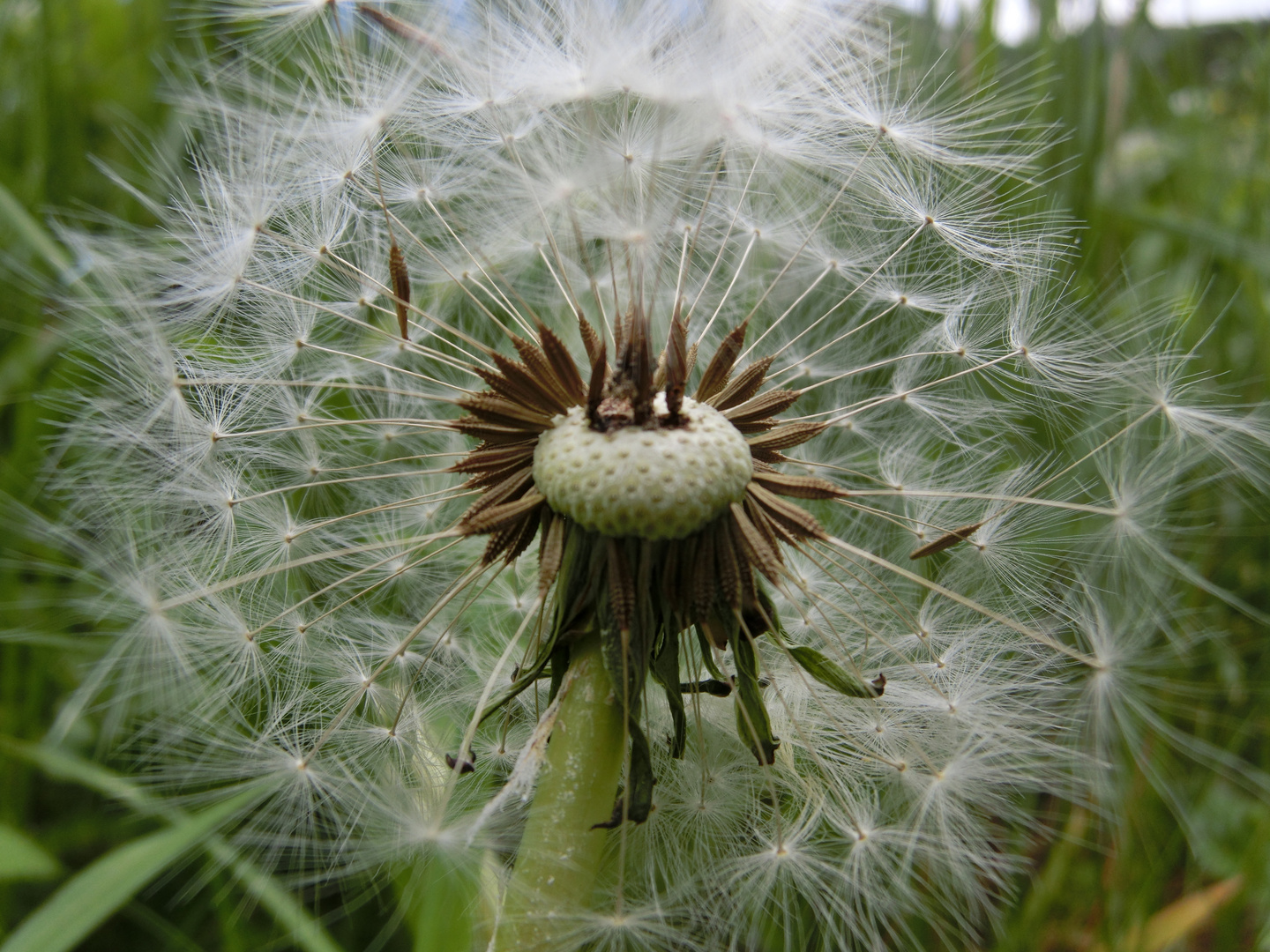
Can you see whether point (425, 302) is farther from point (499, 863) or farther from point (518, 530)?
point (499, 863)

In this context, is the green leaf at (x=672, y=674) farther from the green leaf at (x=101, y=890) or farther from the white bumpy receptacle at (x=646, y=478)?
the green leaf at (x=101, y=890)

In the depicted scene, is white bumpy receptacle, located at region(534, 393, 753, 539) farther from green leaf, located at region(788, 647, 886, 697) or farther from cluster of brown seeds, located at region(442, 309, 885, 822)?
green leaf, located at region(788, 647, 886, 697)

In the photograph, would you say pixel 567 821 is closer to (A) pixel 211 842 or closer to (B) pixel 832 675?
(B) pixel 832 675

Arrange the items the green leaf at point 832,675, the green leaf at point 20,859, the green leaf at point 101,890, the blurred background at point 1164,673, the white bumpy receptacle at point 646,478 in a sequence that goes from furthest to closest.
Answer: the blurred background at point 1164,673
the green leaf at point 20,859
the green leaf at point 101,890
the green leaf at point 832,675
the white bumpy receptacle at point 646,478

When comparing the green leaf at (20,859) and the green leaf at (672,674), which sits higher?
the green leaf at (672,674)

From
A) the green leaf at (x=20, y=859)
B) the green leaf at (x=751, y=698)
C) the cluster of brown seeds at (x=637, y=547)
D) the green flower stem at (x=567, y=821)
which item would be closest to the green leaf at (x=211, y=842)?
the green leaf at (x=20, y=859)

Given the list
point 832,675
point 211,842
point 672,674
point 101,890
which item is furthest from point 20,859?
point 832,675

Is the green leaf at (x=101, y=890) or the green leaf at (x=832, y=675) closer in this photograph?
the green leaf at (x=832, y=675)

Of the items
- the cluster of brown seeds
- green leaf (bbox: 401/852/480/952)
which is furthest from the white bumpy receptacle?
green leaf (bbox: 401/852/480/952)
